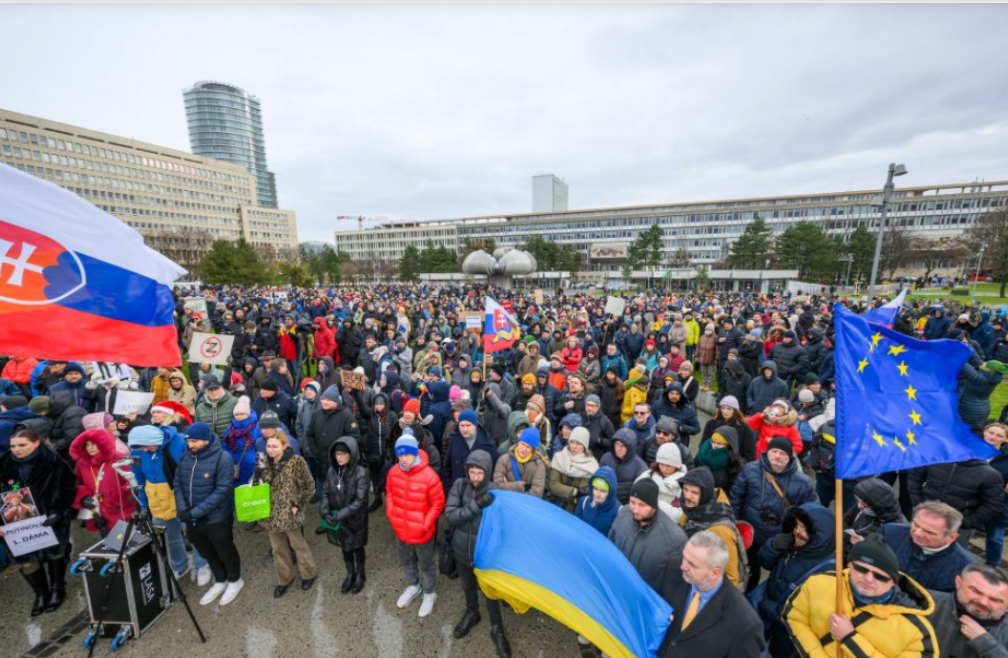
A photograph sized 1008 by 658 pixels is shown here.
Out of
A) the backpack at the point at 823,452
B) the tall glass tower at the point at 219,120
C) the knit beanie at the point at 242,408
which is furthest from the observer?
the tall glass tower at the point at 219,120

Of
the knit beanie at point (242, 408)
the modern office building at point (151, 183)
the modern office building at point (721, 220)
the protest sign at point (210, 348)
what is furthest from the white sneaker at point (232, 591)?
the modern office building at point (151, 183)

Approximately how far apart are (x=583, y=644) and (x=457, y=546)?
1.42 metres

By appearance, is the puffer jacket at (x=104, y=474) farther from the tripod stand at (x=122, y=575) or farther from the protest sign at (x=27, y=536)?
the tripod stand at (x=122, y=575)

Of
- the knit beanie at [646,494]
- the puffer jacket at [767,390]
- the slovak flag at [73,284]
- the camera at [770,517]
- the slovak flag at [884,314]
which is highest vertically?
the slovak flag at [73,284]

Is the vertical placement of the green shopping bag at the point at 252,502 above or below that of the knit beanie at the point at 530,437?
below

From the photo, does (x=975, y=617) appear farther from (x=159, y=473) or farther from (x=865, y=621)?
(x=159, y=473)

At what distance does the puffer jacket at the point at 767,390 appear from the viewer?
6.74 metres

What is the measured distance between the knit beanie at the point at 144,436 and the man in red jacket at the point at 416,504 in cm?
245


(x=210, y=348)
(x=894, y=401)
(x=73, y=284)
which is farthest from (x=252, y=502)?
(x=894, y=401)

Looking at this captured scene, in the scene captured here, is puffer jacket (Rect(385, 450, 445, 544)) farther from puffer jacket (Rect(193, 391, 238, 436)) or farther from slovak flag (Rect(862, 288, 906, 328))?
slovak flag (Rect(862, 288, 906, 328))

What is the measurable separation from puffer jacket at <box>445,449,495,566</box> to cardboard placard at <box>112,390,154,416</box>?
4.82 meters

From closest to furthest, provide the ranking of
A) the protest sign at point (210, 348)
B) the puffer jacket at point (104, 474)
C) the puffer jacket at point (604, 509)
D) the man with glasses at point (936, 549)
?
1. the man with glasses at point (936, 549)
2. the puffer jacket at point (604, 509)
3. the puffer jacket at point (104, 474)
4. the protest sign at point (210, 348)

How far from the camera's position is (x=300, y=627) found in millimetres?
4082

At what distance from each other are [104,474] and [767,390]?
9255mm
